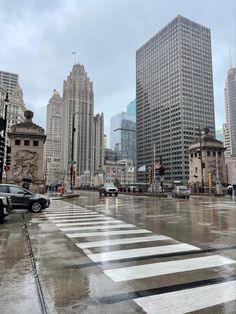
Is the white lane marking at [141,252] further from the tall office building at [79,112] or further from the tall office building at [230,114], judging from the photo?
the tall office building at [230,114]

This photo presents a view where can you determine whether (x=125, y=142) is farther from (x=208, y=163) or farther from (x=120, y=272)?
(x=120, y=272)

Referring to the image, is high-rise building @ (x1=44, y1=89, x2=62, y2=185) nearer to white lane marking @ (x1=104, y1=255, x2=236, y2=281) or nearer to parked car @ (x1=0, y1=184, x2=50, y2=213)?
parked car @ (x1=0, y1=184, x2=50, y2=213)

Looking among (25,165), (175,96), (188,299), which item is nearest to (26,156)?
(25,165)

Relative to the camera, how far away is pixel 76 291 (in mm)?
4555

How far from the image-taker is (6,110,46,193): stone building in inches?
1729

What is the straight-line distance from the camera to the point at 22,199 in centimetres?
1667

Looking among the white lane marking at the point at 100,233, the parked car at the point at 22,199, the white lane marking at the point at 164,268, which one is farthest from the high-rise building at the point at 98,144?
the white lane marking at the point at 164,268

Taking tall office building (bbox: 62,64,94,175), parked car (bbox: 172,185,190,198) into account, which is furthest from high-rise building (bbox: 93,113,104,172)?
parked car (bbox: 172,185,190,198)

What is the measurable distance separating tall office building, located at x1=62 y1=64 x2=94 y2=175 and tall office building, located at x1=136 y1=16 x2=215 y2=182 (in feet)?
116

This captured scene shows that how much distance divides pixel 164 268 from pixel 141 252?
1290 millimetres

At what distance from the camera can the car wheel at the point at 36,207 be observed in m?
17.1

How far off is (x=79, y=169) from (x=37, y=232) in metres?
116

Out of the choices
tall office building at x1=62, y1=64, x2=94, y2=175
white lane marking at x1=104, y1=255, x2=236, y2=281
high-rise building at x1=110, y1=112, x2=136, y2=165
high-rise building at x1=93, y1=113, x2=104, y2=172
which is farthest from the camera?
high-rise building at x1=110, y1=112, x2=136, y2=165

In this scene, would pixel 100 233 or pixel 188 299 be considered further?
pixel 100 233
